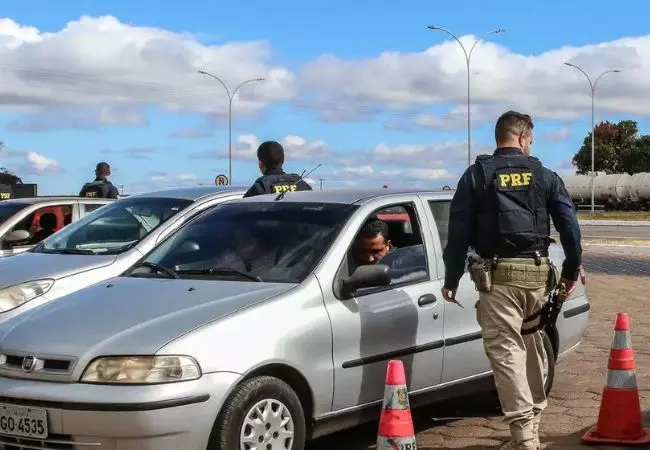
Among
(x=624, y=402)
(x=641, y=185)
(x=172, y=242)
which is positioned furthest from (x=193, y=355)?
(x=641, y=185)

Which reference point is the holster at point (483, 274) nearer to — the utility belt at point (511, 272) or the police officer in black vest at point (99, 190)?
the utility belt at point (511, 272)

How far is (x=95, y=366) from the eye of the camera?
418 cm

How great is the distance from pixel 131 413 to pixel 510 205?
2.20 meters

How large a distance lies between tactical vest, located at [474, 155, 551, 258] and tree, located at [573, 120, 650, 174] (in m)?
85.1

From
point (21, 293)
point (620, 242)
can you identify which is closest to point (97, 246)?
point (21, 293)

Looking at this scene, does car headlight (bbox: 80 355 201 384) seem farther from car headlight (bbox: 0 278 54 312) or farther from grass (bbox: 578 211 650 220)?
grass (bbox: 578 211 650 220)

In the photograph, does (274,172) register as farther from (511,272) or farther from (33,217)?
(511,272)

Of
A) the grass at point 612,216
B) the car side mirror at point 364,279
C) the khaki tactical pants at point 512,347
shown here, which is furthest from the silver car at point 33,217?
the grass at point 612,216

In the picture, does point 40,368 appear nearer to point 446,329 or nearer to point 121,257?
point 446,329

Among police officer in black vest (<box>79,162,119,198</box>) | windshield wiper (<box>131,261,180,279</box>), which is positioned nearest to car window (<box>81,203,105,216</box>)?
police officer in black vest (<box>79,162,119,198</box>)

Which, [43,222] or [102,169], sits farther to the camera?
[102,169]

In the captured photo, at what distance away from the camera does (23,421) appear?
4.23 meters

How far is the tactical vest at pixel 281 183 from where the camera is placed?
7930 mm

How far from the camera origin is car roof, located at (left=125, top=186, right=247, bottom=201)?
323 inches
